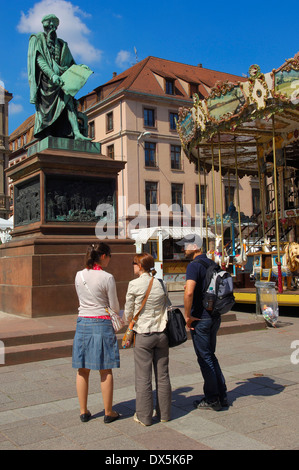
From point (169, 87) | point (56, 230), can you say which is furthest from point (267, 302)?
point (169, 87)

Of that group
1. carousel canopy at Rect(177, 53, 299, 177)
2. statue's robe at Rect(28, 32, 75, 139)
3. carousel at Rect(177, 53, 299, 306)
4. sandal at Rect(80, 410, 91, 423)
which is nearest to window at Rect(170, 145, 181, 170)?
carousel at Rect(177, 53, 299, 306)

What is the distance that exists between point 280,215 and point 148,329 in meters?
16.4

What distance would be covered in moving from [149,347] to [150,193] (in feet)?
125

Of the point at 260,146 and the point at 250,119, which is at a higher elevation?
the point at 260,146

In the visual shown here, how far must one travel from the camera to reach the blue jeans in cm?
523

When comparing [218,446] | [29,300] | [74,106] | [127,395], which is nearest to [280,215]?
[74,106]

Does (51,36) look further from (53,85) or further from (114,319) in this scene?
(114,319)

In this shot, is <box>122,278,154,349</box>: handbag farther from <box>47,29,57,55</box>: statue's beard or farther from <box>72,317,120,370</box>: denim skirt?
<box>47,29,57,55</box>: statue's beard

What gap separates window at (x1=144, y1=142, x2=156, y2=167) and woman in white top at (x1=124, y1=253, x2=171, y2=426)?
37.9 metres

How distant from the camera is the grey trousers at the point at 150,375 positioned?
4.73 m

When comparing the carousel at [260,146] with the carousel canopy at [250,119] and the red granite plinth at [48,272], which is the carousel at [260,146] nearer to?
the carousel canopy at [250,119]

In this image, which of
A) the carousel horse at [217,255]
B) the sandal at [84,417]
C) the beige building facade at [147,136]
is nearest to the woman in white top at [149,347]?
the sandal at [84,417]

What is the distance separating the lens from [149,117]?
1688 inches

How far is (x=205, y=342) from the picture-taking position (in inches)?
208
